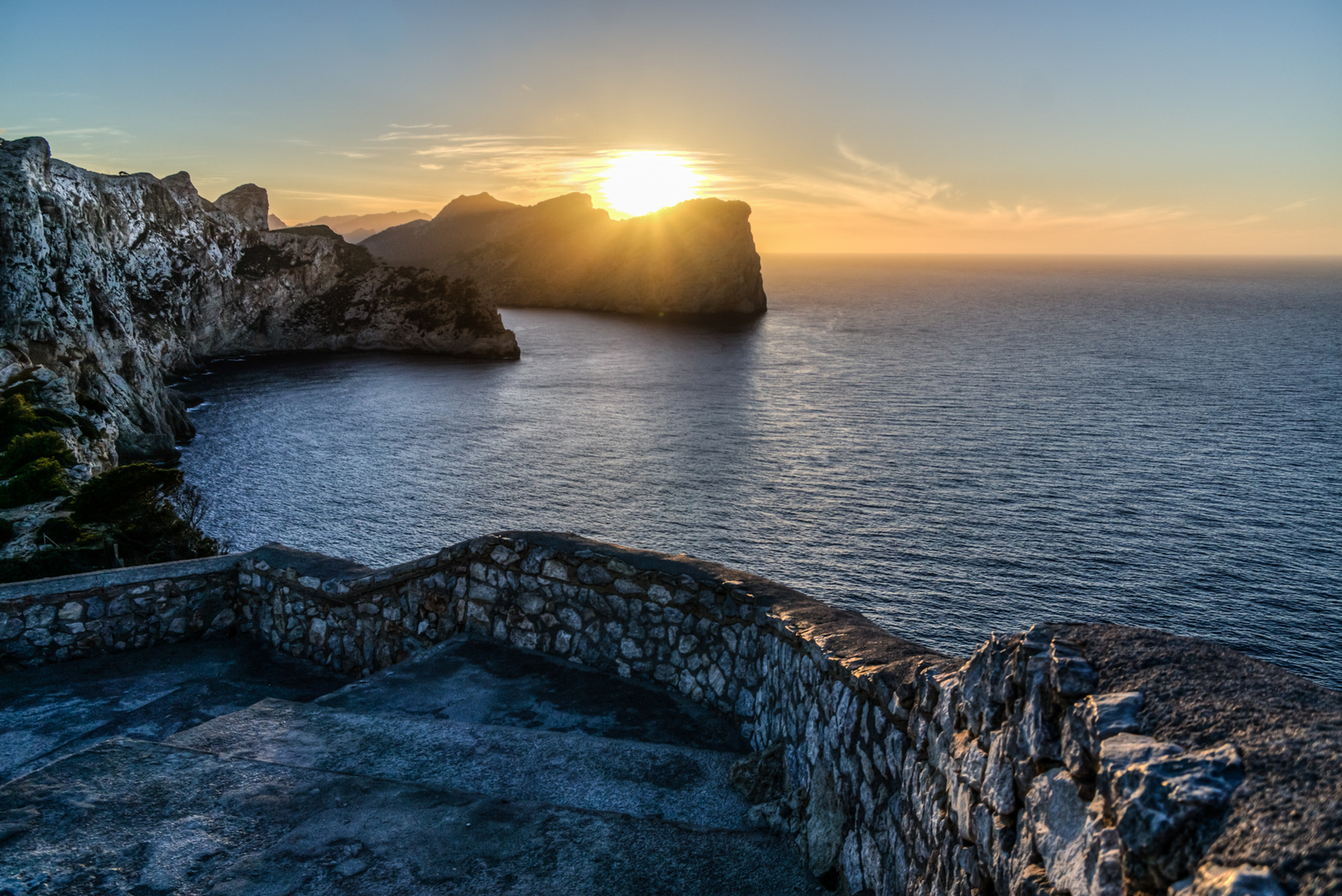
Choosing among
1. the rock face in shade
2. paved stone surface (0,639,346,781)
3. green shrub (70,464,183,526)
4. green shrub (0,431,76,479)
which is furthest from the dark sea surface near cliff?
the rock face in shade

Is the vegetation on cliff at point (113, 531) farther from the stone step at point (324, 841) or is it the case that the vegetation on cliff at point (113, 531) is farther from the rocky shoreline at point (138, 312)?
the stone step at point (324, 841)

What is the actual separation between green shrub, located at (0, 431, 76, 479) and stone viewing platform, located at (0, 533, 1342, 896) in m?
13.7

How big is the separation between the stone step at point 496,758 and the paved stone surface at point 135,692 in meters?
2.29

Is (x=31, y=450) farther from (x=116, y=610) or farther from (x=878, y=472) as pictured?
(x=878, y=472)

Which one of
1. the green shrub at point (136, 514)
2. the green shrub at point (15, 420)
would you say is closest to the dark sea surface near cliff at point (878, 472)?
the green shrub at point (15, 420)

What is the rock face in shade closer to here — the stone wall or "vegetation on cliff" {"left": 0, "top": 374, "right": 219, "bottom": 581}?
"vegetation on cliff" {"left": 0, "top": 374, "right": 219, "bottom": 581}

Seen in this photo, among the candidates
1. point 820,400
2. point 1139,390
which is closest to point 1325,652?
point 820,400

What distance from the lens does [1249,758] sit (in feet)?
8.55

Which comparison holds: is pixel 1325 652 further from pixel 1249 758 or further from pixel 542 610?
pixel 1249 758

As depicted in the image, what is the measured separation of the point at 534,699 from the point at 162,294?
90577 mm

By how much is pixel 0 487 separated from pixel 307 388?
199 ft

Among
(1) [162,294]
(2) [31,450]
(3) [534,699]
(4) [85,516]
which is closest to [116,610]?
(3) [534,699]

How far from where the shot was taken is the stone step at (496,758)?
6555 mm

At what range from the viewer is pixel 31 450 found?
21.7 metres
